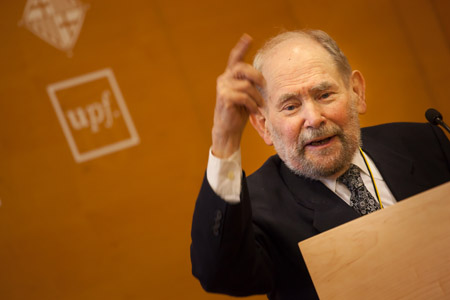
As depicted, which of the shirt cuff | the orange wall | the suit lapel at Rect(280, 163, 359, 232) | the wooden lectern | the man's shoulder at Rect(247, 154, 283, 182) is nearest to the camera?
the wooden lectern

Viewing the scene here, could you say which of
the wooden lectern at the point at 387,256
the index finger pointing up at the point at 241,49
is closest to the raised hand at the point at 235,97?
the index finger pointing up at the point at 241,49

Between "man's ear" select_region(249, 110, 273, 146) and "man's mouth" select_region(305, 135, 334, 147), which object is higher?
"man's ear" select_region(249, 110, 273, 146)

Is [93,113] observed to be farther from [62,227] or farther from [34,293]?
[34,293]

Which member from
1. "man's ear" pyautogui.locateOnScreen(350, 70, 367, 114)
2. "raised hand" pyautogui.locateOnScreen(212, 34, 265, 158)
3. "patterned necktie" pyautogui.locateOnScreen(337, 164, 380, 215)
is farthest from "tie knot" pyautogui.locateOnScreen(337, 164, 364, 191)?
"raised hand" pyautogui.locateOnScreen(212, 34, 265, 158)

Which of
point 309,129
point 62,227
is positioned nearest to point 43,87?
point 62,227

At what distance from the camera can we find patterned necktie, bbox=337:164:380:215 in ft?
4.20

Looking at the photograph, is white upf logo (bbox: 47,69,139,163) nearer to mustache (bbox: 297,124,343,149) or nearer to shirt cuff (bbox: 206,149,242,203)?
mustache (bbox: 297,124,343,149)

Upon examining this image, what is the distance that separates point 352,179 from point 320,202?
154 mm

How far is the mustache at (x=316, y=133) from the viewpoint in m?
1.30

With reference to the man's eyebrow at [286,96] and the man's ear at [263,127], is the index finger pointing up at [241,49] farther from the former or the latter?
the man's ear at [263,127]

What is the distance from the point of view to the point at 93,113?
8.36ft

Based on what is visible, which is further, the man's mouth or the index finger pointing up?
the man's mouth

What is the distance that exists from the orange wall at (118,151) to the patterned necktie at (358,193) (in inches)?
54.4

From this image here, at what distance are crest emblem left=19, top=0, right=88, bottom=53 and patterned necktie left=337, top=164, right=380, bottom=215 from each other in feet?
6.32
